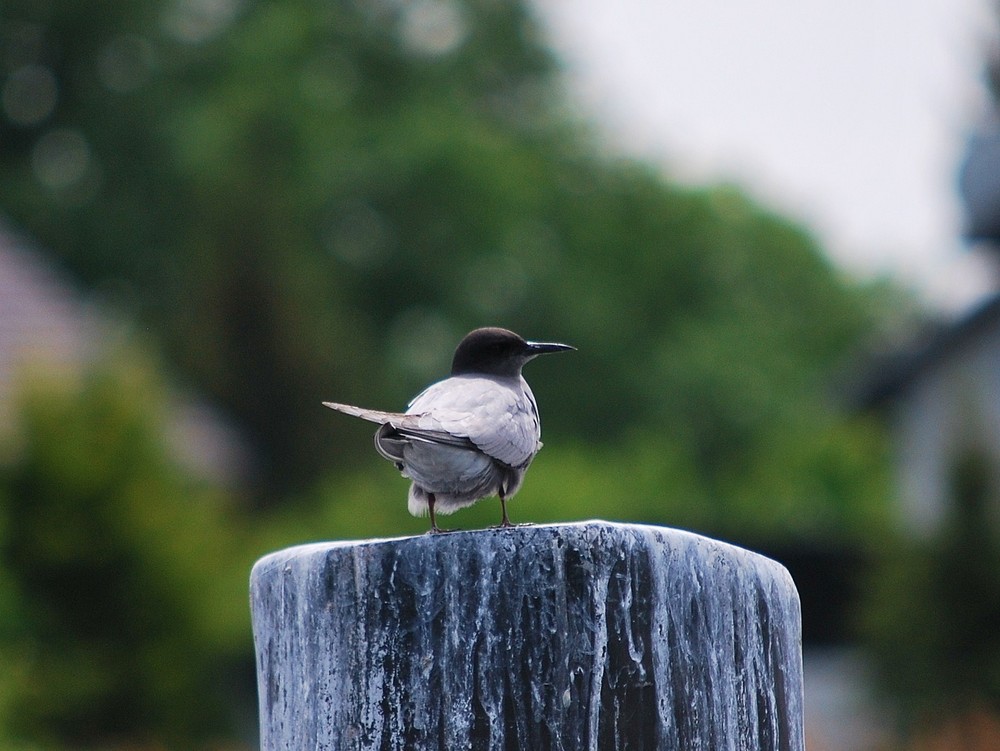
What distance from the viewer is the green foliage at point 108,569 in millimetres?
10414

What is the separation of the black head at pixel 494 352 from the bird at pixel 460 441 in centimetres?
16

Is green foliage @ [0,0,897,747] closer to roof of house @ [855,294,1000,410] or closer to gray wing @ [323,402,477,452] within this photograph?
roof of house @ [855,294,1000,410]

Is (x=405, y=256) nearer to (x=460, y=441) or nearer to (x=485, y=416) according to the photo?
(x=485, y=416)

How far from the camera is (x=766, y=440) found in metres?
37.0

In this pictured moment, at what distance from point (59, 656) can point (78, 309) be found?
884cm

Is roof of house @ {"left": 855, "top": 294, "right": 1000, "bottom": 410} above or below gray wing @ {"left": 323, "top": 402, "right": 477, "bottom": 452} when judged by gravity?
above

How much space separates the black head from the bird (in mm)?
155

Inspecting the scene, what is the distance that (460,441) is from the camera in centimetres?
337

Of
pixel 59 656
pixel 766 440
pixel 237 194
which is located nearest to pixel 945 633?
pixel 59 656

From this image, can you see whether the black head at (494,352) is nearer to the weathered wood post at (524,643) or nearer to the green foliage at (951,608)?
the weathered wood post at (524,643)

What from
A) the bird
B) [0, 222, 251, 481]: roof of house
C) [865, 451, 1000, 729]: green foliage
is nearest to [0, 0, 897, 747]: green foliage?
[0, 222, 251, 481]: roof of house

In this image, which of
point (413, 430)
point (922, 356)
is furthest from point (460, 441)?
point (922, 356)

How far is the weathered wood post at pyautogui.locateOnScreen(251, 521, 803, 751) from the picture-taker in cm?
235

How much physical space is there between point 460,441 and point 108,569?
7908 millimetres
